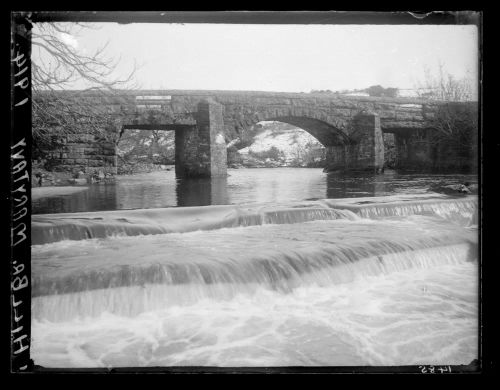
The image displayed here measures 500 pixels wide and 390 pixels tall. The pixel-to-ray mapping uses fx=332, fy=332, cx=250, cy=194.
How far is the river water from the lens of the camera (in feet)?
6.67

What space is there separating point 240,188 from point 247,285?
4.01ft

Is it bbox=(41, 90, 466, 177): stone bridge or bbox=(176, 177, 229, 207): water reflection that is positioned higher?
bbox=(41, 90, 466, 177): stone bridge

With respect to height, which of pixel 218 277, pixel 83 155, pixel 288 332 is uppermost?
pixel 83 155

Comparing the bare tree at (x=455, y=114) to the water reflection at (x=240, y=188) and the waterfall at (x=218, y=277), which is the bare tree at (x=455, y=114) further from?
the waterfall at (x=218, y=277)

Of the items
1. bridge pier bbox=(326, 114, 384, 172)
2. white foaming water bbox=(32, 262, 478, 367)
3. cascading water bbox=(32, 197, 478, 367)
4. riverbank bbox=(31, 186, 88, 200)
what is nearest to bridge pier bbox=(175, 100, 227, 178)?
cascading water bbox=(32, 197, 478, 367)

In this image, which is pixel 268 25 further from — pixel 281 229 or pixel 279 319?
pixel 279 319

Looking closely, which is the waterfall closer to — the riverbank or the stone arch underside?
the riverbank

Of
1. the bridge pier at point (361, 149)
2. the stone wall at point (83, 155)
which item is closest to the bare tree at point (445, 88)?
the bridge pier at point (361, 149)

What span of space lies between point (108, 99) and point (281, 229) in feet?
5.86

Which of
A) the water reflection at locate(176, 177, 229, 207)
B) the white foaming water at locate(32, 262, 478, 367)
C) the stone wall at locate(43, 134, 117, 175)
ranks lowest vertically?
the white foaming water at locate(32, 262, 478, 367)

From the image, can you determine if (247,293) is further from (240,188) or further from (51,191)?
(51,191)

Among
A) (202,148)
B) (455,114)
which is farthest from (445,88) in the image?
(202,148)

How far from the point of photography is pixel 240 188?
3.36m

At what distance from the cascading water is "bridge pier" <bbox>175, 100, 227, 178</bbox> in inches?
37.8
